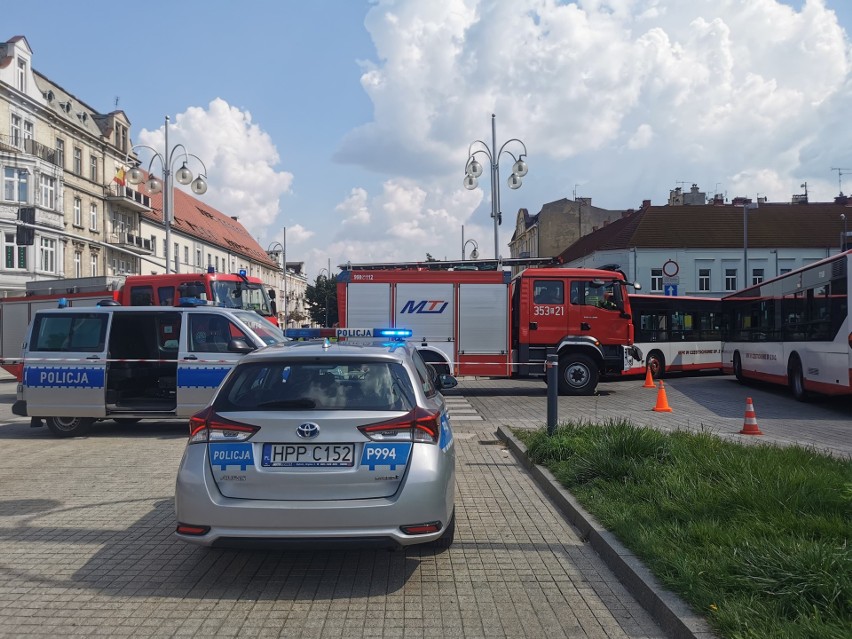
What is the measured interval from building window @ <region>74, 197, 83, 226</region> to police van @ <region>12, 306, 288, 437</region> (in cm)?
4274

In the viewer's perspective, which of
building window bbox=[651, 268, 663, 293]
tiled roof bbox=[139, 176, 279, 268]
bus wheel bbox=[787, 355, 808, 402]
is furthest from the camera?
tiled roof bbox=[139, 176, 279, 268]

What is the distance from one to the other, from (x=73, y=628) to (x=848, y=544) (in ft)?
14.5

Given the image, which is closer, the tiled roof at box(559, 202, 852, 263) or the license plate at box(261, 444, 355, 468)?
the license plate at box(261, 444, 355, 468)

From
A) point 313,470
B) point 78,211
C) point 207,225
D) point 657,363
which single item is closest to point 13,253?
point 78,211

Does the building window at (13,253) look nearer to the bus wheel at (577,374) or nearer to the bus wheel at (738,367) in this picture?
the bus wheel at (577,374)

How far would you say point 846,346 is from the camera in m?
13.6

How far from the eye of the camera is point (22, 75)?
146 feet

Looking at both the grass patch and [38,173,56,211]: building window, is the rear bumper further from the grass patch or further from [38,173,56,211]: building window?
[38,173,56,211]: building window

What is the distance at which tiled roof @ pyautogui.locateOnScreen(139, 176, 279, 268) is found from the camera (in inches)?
2544

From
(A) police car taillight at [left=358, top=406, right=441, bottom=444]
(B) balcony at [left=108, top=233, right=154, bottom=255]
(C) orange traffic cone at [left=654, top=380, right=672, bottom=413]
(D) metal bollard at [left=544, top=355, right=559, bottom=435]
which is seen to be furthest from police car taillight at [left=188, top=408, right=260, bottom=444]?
(B) balcony at [left=108, top=233, right=154, bottom=255]

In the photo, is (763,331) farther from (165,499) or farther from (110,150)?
(110,150)

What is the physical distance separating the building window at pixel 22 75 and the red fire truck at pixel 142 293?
82.1ft

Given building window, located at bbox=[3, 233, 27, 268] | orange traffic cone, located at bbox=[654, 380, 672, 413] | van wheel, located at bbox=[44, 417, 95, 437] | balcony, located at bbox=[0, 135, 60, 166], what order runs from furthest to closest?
building window, located at bbox=[3, 233, 27, 268] < balcony, located at bbox=[0, 135, 60, 166] < orange traffic cone, located at bbox=[654, 380, 672, 413] < van wheel, located at bbox=[44, 417, 95, 437]

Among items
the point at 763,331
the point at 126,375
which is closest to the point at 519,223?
the point at 763,331
